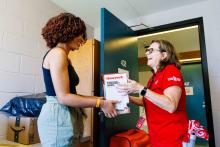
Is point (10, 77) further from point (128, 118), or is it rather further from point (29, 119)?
point (128, 118)

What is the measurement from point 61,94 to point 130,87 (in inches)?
17.3

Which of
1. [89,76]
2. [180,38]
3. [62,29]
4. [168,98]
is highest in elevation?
[180,38]

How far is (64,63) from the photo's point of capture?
104 cm

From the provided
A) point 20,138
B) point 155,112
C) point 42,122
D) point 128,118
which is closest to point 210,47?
point 128,118

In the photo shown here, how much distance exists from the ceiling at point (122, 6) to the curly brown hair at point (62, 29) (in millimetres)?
1451

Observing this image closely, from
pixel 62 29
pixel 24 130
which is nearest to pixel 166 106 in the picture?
pixel 62 29

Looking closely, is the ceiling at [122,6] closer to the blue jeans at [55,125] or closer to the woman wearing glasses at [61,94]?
the woman wearing glasses at [61,94]

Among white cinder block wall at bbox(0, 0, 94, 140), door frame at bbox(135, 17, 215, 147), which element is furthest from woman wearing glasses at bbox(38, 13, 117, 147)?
door frame at bbox(135, 17, 215, 147)

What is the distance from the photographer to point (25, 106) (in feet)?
5.44

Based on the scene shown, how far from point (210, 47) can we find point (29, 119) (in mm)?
2181

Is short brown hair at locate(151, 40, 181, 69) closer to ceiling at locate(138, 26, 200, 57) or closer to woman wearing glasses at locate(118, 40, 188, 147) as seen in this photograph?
woman wearing glasses at locate(118, 40, 188, 147)

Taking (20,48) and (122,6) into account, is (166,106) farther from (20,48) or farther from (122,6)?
(122,6)

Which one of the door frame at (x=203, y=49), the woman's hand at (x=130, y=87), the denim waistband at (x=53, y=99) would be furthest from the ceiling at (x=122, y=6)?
the denim waistband at (x=53, y=99)

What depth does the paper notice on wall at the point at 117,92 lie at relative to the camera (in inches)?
49.8
